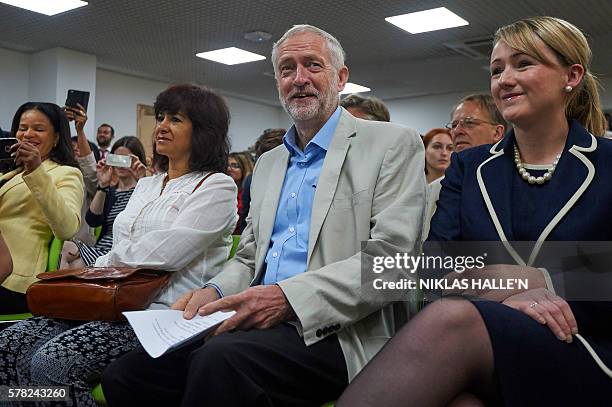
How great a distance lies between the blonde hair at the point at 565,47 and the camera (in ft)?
4.39

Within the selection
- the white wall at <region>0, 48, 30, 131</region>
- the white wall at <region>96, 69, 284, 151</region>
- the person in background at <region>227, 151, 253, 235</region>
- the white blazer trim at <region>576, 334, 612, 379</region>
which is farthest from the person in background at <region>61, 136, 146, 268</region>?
the white wall at <region>0, 48, 30, 131</region>

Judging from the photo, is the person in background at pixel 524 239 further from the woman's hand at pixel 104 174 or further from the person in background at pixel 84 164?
the person in background at pixel 84 164

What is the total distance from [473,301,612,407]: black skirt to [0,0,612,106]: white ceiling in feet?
15.8

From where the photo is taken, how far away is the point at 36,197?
6.87ft

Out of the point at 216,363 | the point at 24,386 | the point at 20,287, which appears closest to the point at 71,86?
the point at 20,287

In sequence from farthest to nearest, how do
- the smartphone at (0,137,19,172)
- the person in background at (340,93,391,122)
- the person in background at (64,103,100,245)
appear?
the person in background at (64,103,100,245), the person in background at (340,93,391,122), the smartphone at (0,137,19,172)

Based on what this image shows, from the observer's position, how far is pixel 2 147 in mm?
2117

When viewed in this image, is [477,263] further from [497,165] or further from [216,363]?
[216,363]

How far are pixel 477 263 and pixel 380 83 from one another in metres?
8.17

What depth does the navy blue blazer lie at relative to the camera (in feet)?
4.02

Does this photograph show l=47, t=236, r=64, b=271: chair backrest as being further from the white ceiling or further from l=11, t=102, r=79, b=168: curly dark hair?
the white ceiling

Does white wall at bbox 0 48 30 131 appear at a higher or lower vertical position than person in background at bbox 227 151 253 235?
higher

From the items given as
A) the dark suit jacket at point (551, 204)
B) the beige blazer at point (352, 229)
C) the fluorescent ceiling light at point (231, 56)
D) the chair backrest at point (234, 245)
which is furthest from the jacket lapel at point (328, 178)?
the fluorescent ceiling light at point (231, 56)

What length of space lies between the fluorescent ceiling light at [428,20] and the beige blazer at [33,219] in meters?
4.49
